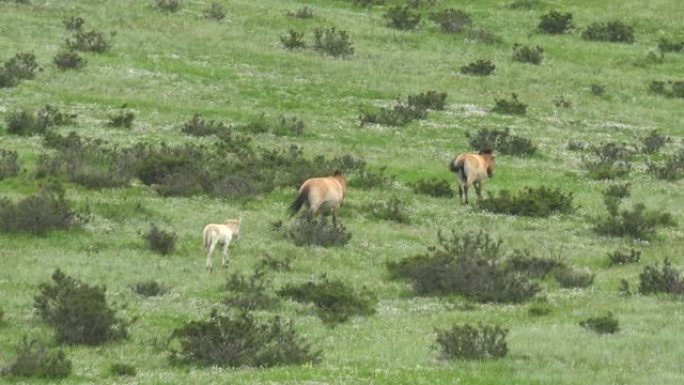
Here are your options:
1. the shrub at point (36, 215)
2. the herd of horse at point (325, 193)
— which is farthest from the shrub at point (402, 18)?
the shrub at point (36, 215)

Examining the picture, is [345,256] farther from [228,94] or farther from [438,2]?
[438,2]

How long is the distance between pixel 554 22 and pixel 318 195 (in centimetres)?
3522

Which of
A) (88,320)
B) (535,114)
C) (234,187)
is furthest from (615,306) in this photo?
(535,114)

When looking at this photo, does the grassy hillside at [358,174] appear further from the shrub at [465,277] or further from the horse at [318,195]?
the horse at [318,195]

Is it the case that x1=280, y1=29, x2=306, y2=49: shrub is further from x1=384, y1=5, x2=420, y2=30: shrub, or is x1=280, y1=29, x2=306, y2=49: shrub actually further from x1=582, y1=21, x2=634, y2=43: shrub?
x1=582, y1=21, x2=634, y2=43: shrub

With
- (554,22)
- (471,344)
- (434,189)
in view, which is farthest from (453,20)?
(471,344)

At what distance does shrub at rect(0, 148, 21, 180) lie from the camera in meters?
30.1

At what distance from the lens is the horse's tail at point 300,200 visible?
27.4m

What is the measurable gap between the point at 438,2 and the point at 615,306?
47325 millimetres

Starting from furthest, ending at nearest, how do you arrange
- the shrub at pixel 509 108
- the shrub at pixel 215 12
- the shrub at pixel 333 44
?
the shrub at pixel 215 12
the shrub at pixel 333 44
the shrub at pixel 509 108

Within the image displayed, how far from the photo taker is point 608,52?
56562mm

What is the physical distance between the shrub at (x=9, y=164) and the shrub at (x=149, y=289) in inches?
390

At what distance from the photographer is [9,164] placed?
3045cm

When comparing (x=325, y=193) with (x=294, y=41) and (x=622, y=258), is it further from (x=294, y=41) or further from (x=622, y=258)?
(x=294, y=41)
